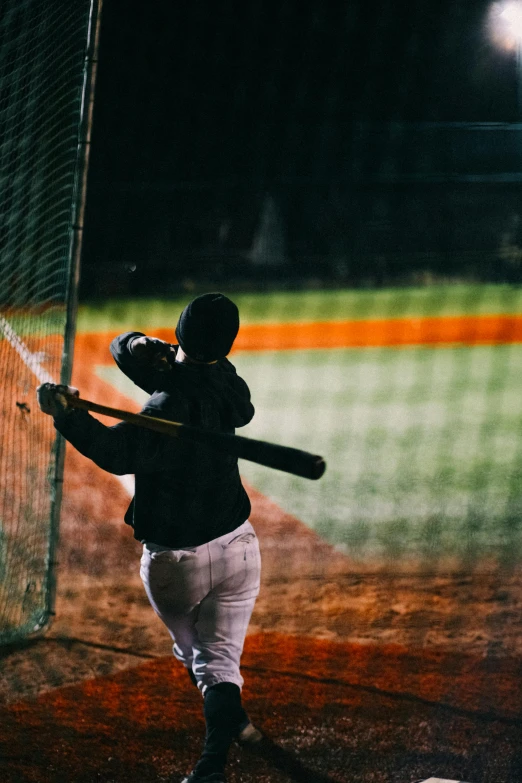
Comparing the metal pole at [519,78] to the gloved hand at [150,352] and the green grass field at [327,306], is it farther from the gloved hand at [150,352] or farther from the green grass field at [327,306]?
the gloved hand at [150,352]

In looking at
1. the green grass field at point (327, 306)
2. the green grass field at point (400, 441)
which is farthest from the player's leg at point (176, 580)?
the green grass field at point (327, 306)

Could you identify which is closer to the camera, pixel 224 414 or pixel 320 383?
pixel 224 414

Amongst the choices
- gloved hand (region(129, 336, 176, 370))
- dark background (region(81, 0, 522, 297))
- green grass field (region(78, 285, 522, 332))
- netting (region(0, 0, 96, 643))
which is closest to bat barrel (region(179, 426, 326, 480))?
gloved hand (region(129, 336, 176, 370))

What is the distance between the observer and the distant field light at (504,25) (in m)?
18.0

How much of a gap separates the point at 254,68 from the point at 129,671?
54.3 feet

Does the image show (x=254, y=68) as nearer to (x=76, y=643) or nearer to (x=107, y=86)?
(x=107, y=86)

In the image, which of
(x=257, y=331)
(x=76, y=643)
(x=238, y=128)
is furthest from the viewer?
(x=238, y=128)

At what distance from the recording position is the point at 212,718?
8.53 ft

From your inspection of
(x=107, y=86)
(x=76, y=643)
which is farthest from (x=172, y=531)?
(x=107, y=86)

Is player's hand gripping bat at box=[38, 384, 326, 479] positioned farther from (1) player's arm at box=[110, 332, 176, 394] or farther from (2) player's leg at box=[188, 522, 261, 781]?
(2) player's leg at box=[188, 522, 261, 781]

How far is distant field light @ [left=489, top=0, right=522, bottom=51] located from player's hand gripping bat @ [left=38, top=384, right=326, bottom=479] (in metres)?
18.0

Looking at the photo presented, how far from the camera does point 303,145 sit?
18266 mm

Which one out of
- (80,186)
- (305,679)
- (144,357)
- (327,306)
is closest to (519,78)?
(327,306)

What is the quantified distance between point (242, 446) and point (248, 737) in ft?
4.47
